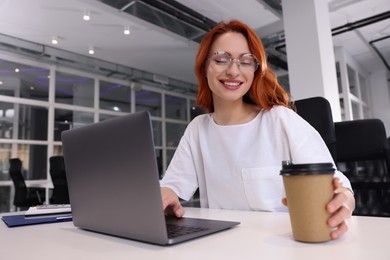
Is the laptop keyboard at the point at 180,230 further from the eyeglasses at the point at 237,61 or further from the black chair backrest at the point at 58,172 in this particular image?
the black chair backrest at the point at 58,172

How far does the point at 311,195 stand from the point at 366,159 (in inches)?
47.8

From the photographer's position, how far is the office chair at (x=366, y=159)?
4.90 ft

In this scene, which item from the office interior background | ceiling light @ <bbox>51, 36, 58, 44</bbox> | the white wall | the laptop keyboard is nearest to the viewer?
the laptop keyboard

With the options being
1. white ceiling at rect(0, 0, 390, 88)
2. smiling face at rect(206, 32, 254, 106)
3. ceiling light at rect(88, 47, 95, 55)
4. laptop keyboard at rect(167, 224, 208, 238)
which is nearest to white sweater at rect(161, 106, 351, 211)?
smiling face at rect(206, 32, 254, 106)

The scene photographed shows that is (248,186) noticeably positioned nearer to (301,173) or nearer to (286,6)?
(301,173)

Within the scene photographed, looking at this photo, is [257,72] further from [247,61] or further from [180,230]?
[180,230]

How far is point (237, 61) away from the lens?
124 centimetres

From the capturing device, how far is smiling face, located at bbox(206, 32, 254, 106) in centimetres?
123

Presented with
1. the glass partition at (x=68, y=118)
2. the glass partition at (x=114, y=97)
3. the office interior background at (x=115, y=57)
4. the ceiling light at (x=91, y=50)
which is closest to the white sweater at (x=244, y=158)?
the office interior background at (x=115, y=57)

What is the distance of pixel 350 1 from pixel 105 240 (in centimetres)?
506

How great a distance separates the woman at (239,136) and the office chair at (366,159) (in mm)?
482

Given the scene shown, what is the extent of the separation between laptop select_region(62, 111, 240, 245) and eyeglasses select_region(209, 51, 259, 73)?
2.24ft

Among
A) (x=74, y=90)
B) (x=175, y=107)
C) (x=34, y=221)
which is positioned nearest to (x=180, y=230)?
(x=34, y=221)

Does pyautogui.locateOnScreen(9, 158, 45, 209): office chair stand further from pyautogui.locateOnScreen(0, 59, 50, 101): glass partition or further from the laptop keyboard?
the laptop keyboard
